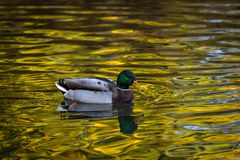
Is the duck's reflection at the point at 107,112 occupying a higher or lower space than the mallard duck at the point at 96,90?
lower

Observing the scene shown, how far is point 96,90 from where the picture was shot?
38.2 feet

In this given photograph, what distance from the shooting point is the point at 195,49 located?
15.8 m

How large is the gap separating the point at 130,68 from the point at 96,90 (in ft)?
8.16

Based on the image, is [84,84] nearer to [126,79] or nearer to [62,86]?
[62,86]

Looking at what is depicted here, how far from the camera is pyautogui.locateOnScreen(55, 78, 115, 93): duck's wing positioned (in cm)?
1157

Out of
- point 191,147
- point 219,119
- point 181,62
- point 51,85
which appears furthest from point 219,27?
point 191,147

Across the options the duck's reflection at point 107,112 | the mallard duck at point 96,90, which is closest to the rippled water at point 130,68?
the duck's reflection at point 107,112

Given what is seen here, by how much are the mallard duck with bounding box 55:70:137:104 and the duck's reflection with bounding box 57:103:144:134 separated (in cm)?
9

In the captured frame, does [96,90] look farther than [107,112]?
Yes

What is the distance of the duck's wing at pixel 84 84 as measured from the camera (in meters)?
11.6

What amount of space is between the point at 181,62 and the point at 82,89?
329cm

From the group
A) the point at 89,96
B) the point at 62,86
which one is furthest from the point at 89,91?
the point at 62,86

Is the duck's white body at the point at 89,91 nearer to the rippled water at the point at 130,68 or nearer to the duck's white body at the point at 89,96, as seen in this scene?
the duck's white body at the point at 89,96

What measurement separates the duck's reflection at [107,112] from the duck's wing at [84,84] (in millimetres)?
253
